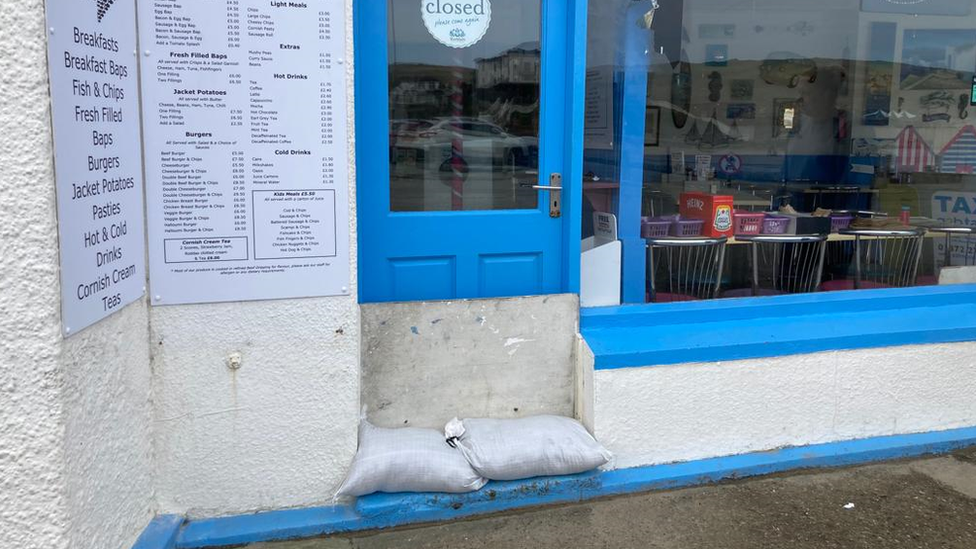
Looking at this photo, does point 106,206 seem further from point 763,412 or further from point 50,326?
point 763,412

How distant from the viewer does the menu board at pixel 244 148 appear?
10.0ft

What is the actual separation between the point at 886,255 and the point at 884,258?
0.04 metres

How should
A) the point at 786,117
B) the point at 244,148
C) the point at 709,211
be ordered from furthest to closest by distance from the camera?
1. the point at 786,117
2. the point at 709,211
3. the point at 244,148

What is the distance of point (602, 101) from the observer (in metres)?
4.52

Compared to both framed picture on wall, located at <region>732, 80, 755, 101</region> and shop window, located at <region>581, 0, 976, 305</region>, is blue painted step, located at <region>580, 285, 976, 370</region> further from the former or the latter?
framed picture on wall, located at <region>732, 80, 755, 101</region>

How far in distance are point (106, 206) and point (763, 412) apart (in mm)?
3103

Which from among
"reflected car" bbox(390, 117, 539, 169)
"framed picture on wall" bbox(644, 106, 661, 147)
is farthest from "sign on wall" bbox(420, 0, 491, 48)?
"framed picture on wall" bbox(644, 106, 661, 147)

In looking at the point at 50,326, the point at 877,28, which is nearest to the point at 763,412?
the point at 50,326

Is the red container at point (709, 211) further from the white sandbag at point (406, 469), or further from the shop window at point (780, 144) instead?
the white sandbag at point (406, 469)

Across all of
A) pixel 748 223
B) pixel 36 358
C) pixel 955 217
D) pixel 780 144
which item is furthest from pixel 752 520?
pixel 780 144

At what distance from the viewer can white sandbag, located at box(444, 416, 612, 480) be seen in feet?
11.6

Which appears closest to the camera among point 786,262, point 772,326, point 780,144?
point 772,326

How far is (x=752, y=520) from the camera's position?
3576 millimetres

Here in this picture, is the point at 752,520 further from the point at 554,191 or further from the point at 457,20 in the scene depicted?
the point at 457,20
